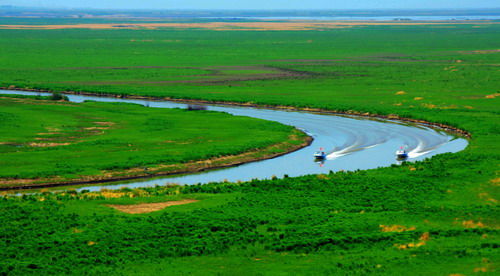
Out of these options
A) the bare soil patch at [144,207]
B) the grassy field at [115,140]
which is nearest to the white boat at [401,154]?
the grassy field at [115,140]

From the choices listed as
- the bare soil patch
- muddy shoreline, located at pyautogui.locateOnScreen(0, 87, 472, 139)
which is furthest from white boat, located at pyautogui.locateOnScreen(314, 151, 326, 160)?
the bare soil patch

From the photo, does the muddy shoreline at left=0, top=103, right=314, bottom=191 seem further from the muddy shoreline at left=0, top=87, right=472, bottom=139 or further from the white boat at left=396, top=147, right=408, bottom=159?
the muddy shoreline at left=0, top=87, right=472, bottom=139


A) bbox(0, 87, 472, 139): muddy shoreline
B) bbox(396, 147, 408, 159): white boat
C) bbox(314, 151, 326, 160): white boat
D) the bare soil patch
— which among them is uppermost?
the bare soil patch

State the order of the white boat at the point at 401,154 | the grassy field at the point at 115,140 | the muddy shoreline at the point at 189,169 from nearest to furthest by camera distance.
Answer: the muddy shoreline at the point at 189,169, the grassy field at the point at 115,140, the white boat at the point at 401,154

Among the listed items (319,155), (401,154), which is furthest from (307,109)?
(319,155)

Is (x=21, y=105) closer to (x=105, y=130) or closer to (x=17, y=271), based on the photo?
(x=105, y=130)

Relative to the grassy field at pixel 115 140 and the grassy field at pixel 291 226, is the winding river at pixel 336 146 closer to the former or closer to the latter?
the grassy field at pixel 115 140

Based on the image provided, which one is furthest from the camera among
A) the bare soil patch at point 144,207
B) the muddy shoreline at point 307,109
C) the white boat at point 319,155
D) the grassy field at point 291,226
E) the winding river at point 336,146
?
the muddy shoreline at point 307,109
